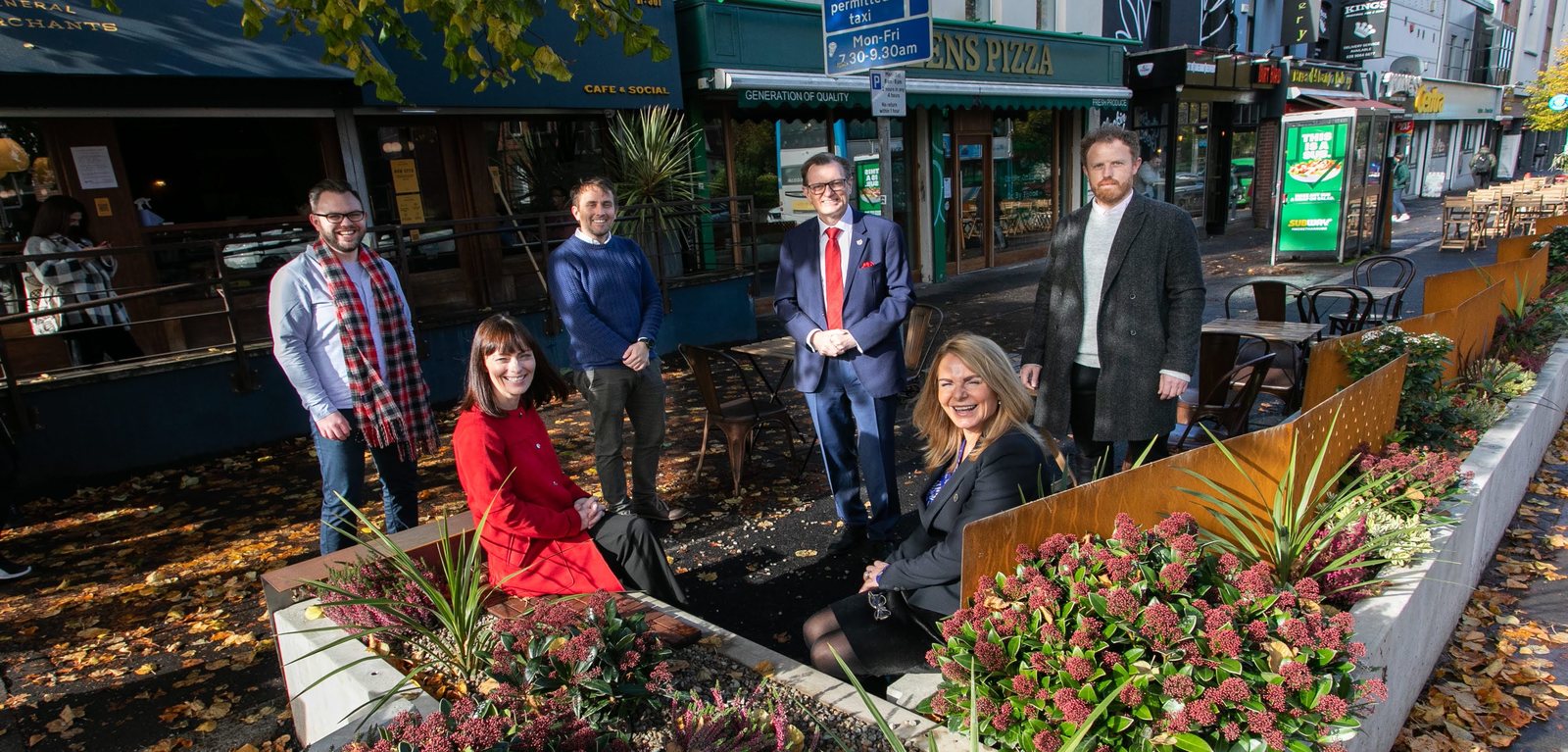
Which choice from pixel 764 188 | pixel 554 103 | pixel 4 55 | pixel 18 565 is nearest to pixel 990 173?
pixel 764 188

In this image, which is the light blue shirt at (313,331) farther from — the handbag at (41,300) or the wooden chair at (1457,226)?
the wooden chair at (1457,226)

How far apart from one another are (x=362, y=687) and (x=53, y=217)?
6032 millimetres

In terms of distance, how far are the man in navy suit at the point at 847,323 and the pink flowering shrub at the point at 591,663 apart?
5.93 ft

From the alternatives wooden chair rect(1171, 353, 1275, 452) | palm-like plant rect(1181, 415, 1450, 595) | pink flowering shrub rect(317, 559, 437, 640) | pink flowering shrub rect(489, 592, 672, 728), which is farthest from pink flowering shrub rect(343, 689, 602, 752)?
wooden chair rect(1171, 353, 1275, 452)

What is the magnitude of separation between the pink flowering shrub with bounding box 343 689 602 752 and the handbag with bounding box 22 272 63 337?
5.93 metres

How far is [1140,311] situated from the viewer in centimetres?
329

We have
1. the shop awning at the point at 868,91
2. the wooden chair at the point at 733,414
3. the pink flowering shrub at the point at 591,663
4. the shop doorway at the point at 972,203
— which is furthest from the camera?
the shop doorway at the point at 972,203

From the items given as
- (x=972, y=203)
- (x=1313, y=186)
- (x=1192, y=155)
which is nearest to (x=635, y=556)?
(x=972, y=203)

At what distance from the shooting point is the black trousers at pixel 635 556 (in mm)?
2980

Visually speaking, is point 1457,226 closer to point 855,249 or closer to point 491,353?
point 855,249

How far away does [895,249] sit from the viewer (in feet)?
12.6

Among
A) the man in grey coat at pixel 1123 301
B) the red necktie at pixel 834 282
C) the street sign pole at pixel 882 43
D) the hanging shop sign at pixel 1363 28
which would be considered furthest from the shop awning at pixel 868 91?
the hanging shop sign at pixel 1363 28

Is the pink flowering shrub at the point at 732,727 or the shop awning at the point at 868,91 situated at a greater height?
the shop awning at the point at 868,91

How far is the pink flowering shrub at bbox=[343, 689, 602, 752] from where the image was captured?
5.82ft
